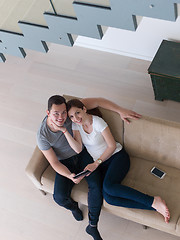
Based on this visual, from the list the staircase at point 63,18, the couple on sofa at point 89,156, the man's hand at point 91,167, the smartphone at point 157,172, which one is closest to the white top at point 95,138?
the couple on sofa at point 89,156

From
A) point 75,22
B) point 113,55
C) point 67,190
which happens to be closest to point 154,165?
point 67,190

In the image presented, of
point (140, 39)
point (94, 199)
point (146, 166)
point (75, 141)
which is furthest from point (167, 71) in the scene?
point (94, 199)

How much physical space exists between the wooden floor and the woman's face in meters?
1.00

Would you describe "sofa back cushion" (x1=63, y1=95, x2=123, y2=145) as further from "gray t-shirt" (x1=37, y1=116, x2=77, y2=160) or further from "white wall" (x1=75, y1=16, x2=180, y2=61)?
"white wall" (x1=75, y1=16, x2=180, y2=61)

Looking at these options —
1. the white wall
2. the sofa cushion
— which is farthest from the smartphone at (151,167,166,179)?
the white wall

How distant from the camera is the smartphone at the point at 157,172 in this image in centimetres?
314

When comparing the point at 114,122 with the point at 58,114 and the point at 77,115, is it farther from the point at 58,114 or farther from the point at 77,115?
the point at 58,114

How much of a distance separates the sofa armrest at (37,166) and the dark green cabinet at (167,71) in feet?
4.49

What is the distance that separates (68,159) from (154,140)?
2.48ft

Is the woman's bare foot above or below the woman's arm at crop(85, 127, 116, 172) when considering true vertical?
below

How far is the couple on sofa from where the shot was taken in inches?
116

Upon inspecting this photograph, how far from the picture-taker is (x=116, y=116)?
3.20 metres

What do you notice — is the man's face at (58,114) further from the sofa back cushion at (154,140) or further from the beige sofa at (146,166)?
the sofa back cushion at (154,140)

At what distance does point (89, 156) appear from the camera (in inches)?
127
